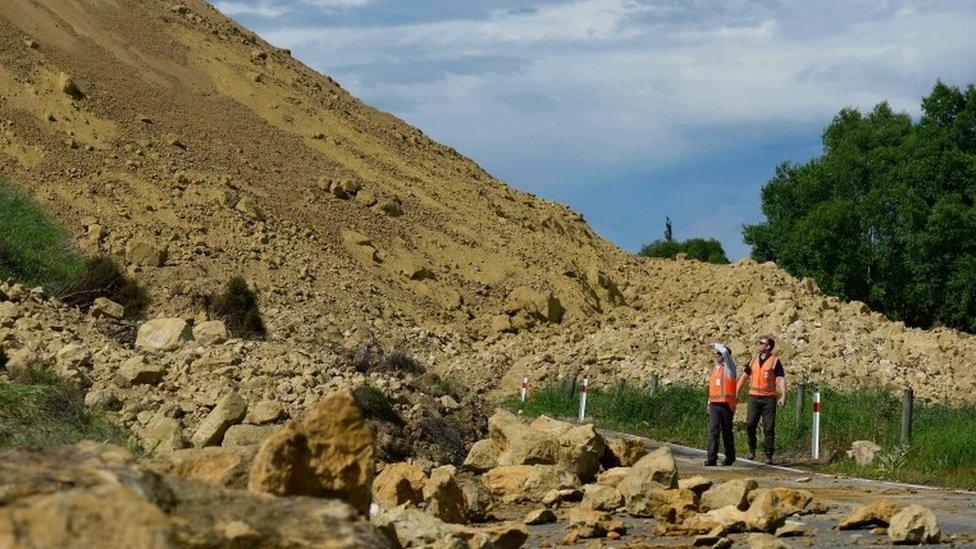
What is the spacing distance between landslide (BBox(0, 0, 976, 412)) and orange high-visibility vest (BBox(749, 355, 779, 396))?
16.6 m

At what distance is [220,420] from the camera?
638 inches

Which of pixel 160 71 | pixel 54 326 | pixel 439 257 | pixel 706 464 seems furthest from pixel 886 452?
pixel 160 71

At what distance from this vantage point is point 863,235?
57.2 meters

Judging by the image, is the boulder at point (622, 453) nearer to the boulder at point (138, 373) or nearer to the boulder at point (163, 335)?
the boulder at point (138, 373)

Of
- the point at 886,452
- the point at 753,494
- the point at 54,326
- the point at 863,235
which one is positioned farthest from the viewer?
the point at 863,235

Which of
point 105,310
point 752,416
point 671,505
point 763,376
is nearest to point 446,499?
point 671,505

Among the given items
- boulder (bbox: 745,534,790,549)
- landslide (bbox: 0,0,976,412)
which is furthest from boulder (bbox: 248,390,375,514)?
landslide (bbox: 0,0,976,412)

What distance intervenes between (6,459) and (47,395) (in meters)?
11.6

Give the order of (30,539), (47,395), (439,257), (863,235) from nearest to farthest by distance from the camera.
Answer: (30,539) < (47,395) < (439,257) < (863,235)

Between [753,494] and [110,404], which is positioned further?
[110,404]

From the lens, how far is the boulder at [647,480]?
11.9 metres

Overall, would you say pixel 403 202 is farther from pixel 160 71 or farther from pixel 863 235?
pixel 863 235

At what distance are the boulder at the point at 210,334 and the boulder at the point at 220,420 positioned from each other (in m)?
4.58

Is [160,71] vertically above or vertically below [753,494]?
above
